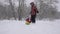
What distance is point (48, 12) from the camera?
23.0 meters

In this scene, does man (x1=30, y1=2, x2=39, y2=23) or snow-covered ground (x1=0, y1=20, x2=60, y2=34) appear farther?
A: man (x1=30, y1=2, x2=39, y2=23)

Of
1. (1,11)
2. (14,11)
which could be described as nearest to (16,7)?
(14,11)

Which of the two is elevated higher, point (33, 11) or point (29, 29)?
point (33, 11)

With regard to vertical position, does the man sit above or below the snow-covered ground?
above

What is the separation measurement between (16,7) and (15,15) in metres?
1.35

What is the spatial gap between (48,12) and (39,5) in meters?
1.84

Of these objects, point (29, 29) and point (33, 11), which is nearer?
point (29, 29)

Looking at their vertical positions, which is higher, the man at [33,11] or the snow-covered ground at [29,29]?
the man at [33,11]

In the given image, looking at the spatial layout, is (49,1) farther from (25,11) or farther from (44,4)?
(25,11)

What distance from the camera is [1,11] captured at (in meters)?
22.5

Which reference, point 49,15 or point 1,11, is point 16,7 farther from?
point 49,15

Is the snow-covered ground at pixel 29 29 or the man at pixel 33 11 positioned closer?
the snow-covered ground at pixel 29 29

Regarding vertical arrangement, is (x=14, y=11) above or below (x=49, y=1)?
below

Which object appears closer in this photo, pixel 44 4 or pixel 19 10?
pixel 19 10
